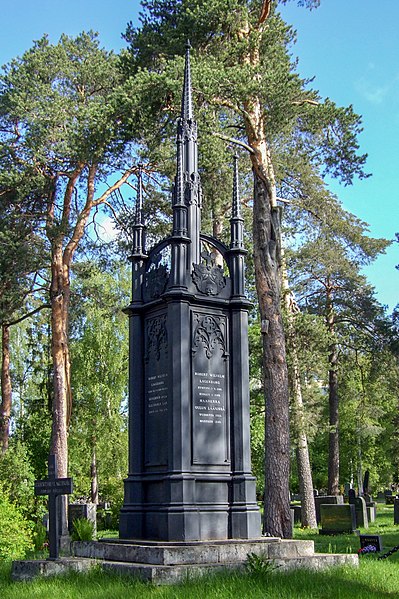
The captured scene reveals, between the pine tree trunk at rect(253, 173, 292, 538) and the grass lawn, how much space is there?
5.87 metres

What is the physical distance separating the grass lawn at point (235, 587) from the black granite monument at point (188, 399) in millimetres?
1378

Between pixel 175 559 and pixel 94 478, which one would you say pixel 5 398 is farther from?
pixel 175 559

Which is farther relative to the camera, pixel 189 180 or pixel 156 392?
pixel 189 180

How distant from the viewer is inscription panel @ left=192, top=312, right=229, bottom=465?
Result: 10367 mm

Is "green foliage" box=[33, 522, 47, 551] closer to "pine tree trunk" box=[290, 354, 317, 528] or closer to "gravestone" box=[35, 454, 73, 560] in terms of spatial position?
"gravestone" box=[35, 454, 73, 560]

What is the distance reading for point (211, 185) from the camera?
20641mm

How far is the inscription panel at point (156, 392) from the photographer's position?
10.5m

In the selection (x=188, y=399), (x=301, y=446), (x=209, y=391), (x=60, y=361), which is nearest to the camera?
(x=188, y=399)

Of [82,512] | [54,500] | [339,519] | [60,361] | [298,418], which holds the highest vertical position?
[60,361]

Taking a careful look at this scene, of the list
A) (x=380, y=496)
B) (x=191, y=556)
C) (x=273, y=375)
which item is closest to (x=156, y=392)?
(x=191, y=556)

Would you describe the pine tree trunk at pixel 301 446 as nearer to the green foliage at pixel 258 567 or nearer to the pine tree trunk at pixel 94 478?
the green foliage at pixel 258 567

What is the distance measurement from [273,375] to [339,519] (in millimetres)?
7337

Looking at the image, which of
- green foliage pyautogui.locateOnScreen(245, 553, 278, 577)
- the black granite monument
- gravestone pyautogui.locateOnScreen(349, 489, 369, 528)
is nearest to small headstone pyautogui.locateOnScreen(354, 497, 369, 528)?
gravestone pyautogui.locateOnScreen(349, 489, 369, 528)

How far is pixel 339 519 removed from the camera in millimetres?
21328
